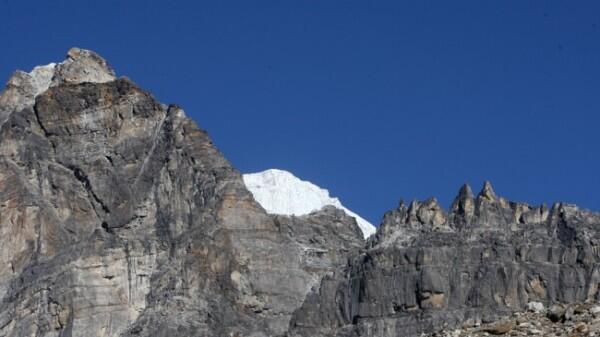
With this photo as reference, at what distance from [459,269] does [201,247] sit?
760 inches

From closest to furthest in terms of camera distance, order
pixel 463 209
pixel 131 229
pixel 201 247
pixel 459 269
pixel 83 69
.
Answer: pixel 459 269
pixel 463 209
pixel 201 247
pixel 131 229
pixel 83 69

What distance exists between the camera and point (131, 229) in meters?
152

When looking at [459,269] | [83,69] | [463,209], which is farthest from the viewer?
[83,69]

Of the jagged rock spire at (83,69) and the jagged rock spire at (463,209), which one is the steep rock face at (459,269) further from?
the jagged rock spire at (83,69)

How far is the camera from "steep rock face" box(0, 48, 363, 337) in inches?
5625

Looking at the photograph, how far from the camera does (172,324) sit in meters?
137

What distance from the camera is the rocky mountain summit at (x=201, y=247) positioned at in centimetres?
13712

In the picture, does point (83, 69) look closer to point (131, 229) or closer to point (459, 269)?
point (131, 229)

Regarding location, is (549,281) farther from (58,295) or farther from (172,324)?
(58,295)

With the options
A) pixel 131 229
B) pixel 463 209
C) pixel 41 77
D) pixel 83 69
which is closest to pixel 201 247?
pixel 131 229

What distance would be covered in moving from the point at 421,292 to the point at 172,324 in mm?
16471

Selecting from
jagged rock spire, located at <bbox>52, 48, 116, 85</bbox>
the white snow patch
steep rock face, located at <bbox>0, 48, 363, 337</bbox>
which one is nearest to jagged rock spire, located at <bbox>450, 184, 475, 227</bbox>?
steep rock face, located at <bbox>0, 48, 363, 337</bbox>

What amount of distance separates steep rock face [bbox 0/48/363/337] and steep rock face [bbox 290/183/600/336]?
16.7 feet

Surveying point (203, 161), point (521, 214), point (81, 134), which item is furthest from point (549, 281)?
point (81, 134)
